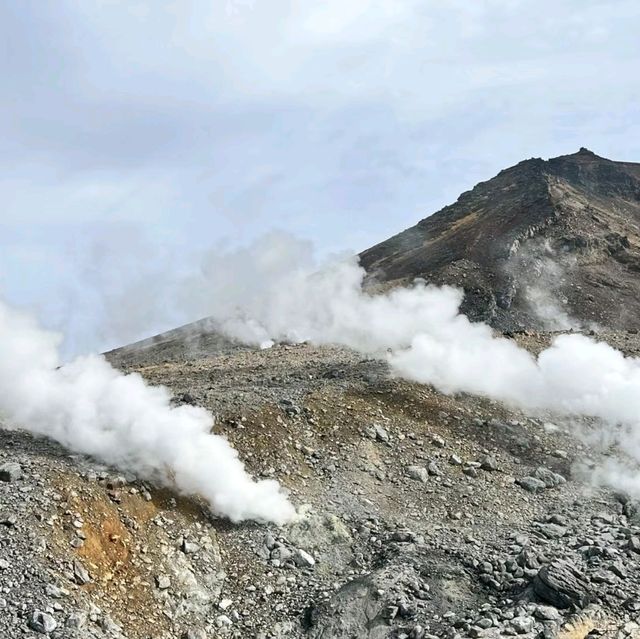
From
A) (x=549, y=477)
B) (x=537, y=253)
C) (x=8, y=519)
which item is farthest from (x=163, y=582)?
(x=537, y=253)

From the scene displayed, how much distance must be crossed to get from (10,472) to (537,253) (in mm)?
44103

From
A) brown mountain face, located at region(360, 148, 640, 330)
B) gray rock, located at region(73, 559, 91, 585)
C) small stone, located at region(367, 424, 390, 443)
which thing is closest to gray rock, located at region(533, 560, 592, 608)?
small stone, located at region(367, 424, 390, 443)

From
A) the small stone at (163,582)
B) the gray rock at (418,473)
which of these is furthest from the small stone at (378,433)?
the small stone at (163,582)

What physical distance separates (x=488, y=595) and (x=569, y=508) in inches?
199

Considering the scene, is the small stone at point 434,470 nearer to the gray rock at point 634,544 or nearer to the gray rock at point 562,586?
the gray rock at point 634,544

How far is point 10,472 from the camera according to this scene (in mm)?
13305

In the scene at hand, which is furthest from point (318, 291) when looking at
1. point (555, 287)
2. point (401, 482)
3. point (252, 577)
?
point (252, 577)

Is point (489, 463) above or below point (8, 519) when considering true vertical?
above

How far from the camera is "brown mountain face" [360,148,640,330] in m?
44.4

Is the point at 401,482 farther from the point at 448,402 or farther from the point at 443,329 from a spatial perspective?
the point at 443,329

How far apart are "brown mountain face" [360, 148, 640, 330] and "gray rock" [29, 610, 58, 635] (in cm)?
3476

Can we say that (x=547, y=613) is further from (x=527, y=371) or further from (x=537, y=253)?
(x=537, y=253)

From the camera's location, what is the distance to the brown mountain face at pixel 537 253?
44375mm

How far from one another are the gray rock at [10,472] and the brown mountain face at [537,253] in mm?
32938
